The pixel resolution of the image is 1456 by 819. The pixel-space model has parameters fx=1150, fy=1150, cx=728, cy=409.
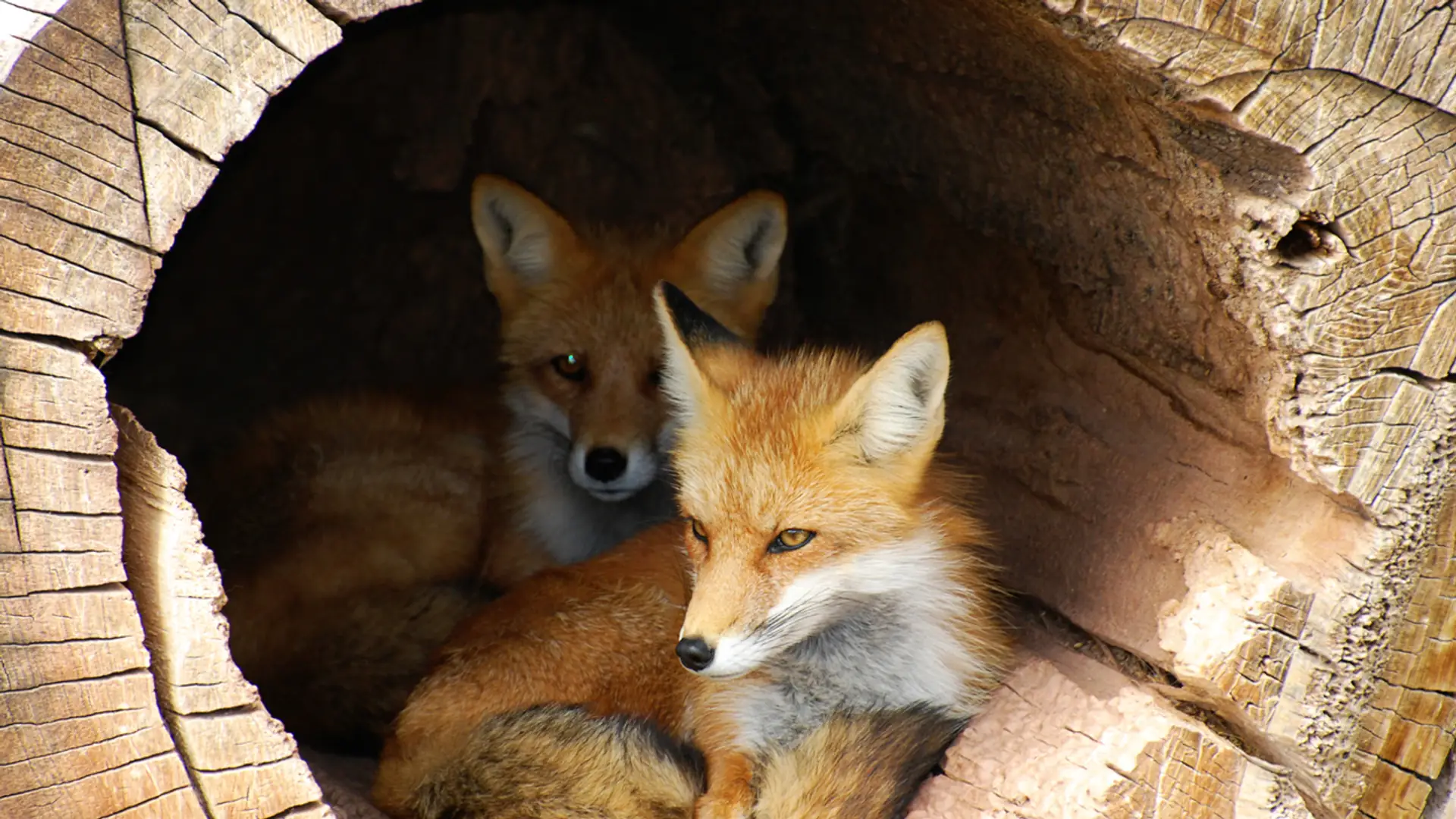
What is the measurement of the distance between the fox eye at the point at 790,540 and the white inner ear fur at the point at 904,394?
0.23m

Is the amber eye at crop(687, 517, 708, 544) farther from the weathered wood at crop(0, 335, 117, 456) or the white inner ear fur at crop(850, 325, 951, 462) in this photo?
the weathered wood at crop(0, 335, 117, 456)

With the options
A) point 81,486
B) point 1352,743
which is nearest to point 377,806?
point 81,486

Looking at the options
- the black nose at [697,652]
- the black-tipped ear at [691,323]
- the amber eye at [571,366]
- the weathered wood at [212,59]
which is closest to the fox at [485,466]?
the amber eye at [571,366]

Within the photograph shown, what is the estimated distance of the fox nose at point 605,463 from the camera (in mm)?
3354

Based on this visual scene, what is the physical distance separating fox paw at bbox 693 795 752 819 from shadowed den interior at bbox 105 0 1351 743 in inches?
37.2

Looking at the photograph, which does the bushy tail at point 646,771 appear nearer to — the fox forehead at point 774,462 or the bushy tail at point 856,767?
the bushy tail at point 856,767

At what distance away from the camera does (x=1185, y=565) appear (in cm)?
246

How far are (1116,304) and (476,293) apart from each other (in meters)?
2.80

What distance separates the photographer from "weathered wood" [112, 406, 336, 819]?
1.86m

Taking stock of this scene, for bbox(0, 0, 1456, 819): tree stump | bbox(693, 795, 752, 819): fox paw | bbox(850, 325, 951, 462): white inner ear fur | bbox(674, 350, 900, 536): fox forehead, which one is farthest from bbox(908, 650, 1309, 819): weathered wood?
bbox(850, 325, 951, 462): white inner ear fur

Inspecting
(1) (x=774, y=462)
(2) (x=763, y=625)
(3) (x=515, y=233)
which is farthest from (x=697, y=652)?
(3) (x=515, y=233)

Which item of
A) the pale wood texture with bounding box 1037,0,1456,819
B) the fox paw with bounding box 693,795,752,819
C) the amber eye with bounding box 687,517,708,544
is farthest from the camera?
the amber eye with bounding box 687,517,708,544

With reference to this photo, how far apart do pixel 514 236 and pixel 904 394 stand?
69.5 inches

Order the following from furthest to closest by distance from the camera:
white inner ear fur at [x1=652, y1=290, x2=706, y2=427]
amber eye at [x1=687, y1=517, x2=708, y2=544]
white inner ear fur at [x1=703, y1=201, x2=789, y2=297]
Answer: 1. white inner ear fur at [x1=703, y1=201, x2=789, y2=297]
2. white inner ear fur at [x1=652, y1=290, x2=706, y2=427]
3. amber eye at [x1=687, y1=517, x2=708, y2=544]
